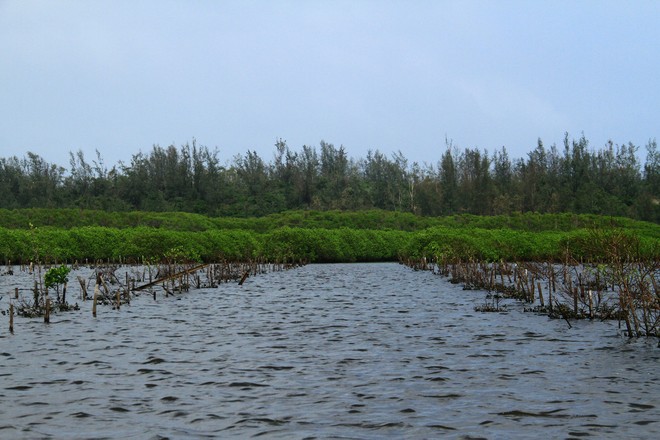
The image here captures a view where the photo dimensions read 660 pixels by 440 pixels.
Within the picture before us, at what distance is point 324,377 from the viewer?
15.3 m

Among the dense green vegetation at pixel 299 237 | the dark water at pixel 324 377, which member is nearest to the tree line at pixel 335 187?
the dense green vegetation at pixel 299 237

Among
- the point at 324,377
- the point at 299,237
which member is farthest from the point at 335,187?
the point at 324,377

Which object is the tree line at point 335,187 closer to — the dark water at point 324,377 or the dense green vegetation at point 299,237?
the dense green vegetation at point 299,237

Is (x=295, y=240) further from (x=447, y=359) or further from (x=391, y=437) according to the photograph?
(x=391, y=437)

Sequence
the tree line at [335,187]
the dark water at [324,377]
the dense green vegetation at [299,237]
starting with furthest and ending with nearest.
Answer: the tree line at [335,187] → the dense green vegetation at [299,237] → the dark water at [324,377]

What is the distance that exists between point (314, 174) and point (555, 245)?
65596 millimetres

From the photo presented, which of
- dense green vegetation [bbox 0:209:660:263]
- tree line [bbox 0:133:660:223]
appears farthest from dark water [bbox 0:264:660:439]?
tree line [bbox 0:133:660:223]

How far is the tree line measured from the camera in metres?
113

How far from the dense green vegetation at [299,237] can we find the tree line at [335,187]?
13.1 metres

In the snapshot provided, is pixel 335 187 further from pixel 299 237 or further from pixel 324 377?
Result: pixel 324 377

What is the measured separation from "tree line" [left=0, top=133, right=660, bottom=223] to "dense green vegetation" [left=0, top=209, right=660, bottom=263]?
1310 cm

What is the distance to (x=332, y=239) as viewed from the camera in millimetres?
78938

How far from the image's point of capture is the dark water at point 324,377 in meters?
11.4

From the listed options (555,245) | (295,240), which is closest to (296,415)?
(295,240)
